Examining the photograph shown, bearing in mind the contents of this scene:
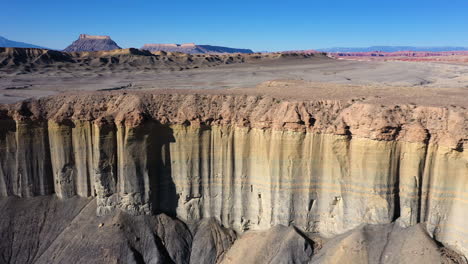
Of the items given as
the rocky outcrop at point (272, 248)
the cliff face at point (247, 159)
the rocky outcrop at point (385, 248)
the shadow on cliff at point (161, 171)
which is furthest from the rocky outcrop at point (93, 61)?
the rocky outcrop at point (385, 248)

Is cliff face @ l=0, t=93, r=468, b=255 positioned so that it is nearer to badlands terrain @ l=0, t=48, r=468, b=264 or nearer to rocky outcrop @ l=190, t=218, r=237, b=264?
badlands terrain @ l=0, t=48, r=468, b=264

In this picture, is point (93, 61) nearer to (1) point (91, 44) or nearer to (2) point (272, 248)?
(2) point (272, 248)

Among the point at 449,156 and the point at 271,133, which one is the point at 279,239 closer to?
the point at 271,133

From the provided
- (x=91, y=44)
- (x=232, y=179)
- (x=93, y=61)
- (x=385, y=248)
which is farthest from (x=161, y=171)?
(x=91, y=44)

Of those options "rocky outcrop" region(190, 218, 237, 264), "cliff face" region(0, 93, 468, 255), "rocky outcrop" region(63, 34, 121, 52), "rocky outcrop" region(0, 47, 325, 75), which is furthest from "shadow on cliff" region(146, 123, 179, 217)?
"rocky outcrop" region(63, 34, 121, 52)

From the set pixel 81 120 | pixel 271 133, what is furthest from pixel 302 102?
pixel 81 120

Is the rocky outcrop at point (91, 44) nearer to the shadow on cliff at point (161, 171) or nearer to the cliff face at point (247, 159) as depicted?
the cliff face at point (247, 159)
